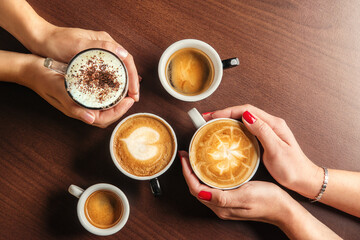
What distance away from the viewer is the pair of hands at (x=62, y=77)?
1186 mm

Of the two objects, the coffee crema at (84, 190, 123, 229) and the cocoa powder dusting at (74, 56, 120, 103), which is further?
the coffee crema at (84, 190, 123, 229)

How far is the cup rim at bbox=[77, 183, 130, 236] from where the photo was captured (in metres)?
1.23

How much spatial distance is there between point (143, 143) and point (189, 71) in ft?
1.34

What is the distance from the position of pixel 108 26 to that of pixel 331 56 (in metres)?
1.08

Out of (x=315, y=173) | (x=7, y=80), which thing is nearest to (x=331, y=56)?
(x=315, y=173)

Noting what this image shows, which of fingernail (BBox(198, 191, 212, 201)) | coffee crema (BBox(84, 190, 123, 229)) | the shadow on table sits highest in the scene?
fingernail (BBox(198, 191, 212, 201))

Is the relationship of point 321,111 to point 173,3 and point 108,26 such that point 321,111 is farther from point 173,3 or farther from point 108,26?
point 108,26

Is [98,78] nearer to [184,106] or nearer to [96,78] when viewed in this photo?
[96,78]

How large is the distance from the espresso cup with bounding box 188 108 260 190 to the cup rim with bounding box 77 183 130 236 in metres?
0.35

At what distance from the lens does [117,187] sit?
1.34m

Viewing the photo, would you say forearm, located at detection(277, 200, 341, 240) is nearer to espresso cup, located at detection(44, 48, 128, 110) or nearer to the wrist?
the wrist

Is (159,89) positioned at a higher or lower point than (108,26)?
lower

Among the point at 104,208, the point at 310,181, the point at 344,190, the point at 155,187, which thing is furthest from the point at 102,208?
the point at 344,190

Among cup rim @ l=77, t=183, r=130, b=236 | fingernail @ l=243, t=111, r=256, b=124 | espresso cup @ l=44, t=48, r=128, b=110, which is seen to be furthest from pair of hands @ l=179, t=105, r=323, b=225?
espresso cup @ l=44, t=48, r=128, b=110
